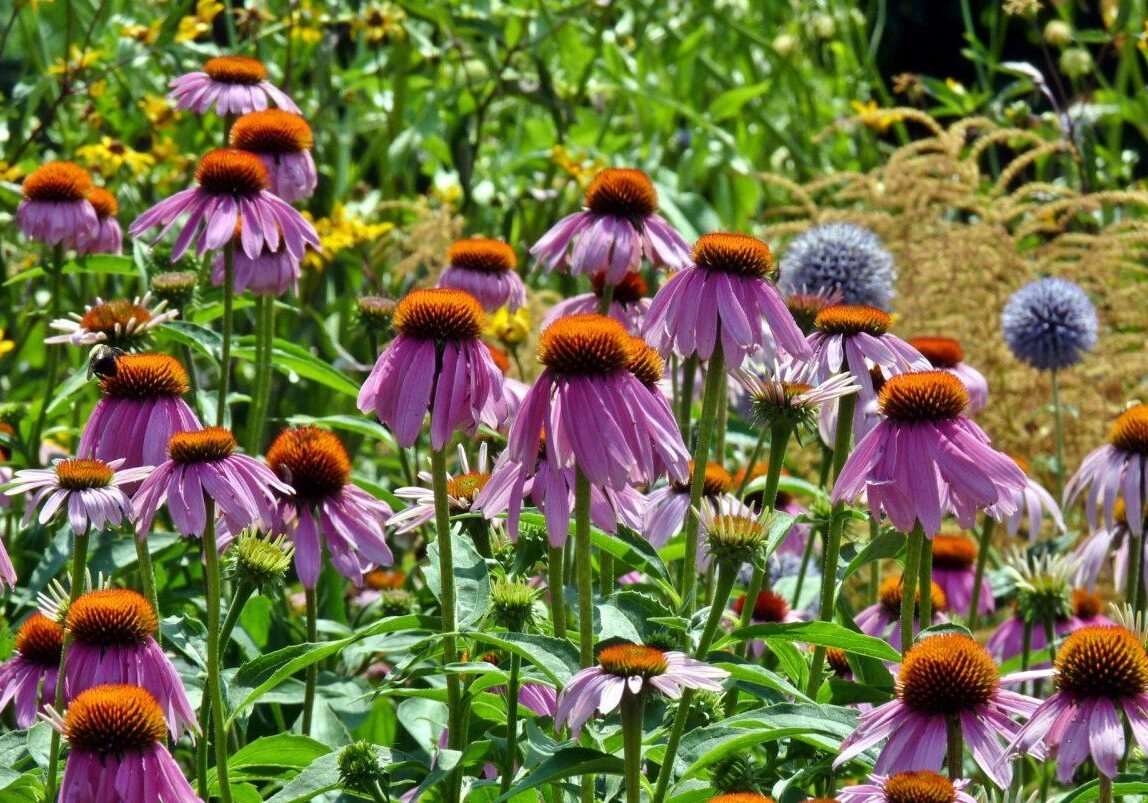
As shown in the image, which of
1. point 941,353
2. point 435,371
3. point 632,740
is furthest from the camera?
point 941,353

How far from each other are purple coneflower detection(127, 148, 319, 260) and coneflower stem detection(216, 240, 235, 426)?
0.13 ft

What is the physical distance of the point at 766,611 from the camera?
85.0 inches

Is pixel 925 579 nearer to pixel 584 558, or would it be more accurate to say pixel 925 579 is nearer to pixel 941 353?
pixel 584 558

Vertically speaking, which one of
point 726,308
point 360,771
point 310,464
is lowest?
point 360,771

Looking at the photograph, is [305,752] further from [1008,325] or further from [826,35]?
[826,35]

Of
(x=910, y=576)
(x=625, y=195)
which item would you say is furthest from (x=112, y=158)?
(x=910, y=576)

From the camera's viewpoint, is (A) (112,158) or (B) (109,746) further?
(A) (112,158)

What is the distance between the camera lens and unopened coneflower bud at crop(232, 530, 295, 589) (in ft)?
5.36

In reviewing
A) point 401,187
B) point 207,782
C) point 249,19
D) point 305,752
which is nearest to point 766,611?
point 305,752

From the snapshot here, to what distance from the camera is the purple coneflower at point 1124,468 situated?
225 centimetres

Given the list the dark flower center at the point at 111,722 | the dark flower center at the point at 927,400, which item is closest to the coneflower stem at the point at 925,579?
the dark flower center at the point at 927,400

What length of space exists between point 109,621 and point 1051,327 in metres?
2.43

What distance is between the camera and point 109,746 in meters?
1.24

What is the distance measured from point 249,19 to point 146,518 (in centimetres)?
238
